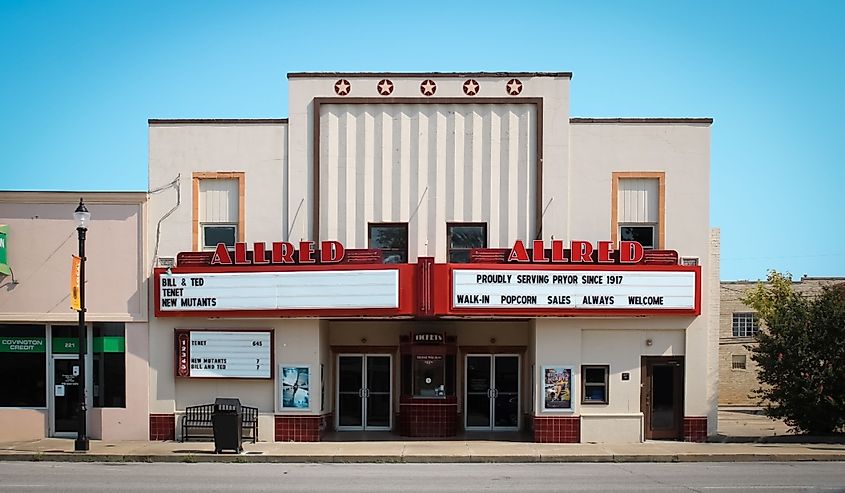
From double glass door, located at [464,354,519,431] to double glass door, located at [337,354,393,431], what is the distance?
7.59ft

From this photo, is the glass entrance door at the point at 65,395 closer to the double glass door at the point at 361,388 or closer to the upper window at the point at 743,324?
the double glass door at the point at 361,388

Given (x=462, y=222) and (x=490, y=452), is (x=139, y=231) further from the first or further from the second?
(x=490, y=452)

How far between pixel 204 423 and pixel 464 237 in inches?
330

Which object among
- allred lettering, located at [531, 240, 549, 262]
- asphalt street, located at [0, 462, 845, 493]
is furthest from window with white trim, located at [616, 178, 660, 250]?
asphalt street, located at [0, 462, 845, 493]

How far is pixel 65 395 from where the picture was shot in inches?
999

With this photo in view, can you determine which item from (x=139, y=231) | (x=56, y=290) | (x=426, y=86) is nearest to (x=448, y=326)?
(x=426, y=86)

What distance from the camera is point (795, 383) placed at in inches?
966

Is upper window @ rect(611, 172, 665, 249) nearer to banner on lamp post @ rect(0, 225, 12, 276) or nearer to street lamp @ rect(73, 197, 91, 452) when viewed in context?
street lamp @ rect(73, 197, 91, 452)

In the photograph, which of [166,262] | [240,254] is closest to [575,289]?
[240,254]

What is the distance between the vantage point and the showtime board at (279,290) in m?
23.5

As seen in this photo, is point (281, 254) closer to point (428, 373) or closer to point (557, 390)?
point (428, 373)

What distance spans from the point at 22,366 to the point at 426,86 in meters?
13.2

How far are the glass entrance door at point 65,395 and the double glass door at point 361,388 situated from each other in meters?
7.16

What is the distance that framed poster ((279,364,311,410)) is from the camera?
80.8 ft
